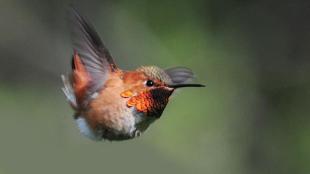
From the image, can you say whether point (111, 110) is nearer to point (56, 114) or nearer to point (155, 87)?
point (155, 87)

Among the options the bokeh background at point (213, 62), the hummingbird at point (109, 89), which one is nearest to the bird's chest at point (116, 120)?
the hummingbird at point (109, 89)

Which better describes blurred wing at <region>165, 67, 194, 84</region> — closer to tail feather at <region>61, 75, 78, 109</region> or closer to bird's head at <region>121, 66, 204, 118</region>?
bird's head at <region>121, 66, 204, 118</region>

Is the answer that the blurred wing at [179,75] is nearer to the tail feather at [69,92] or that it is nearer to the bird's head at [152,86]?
the bird's head at [152,86]

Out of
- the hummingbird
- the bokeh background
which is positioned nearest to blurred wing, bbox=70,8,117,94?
the hummingbird

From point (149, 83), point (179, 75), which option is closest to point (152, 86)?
point (149, 83)

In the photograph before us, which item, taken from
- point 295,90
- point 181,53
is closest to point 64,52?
point 181,53

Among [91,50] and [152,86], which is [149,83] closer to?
[152,86]
